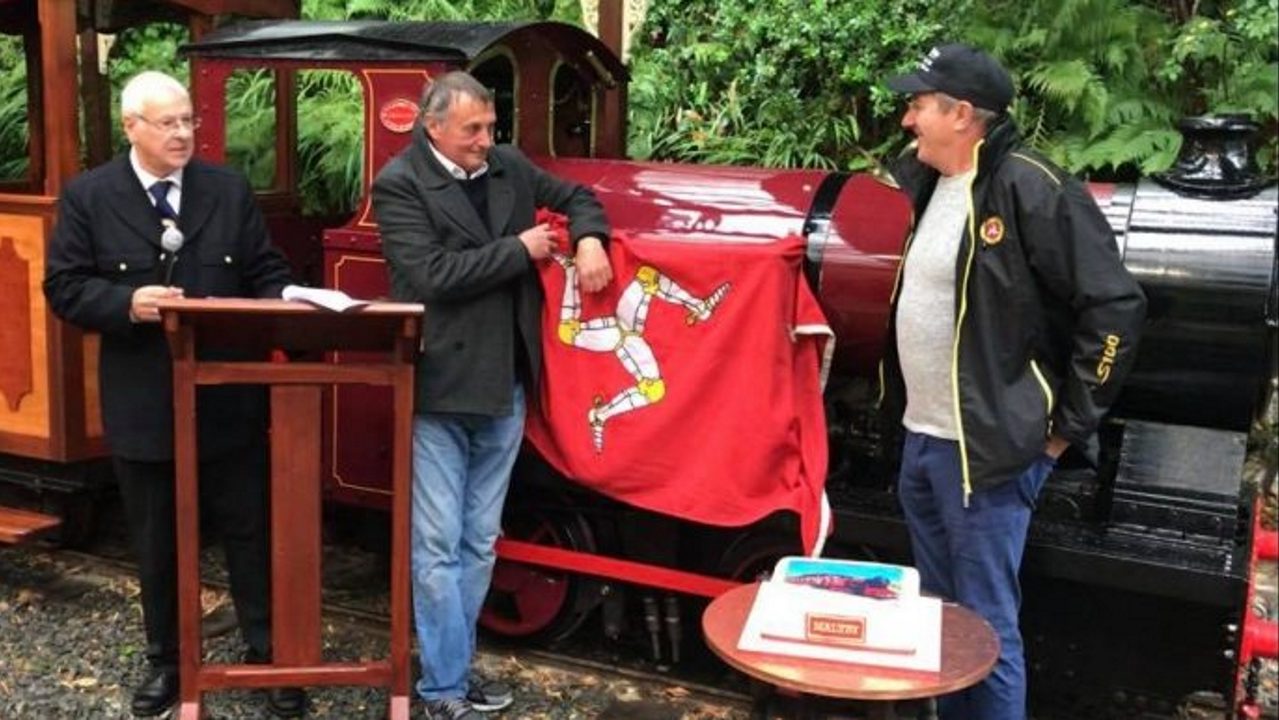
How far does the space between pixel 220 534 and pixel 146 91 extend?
134 cm

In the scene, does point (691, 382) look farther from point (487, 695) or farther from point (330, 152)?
point (330, 152)

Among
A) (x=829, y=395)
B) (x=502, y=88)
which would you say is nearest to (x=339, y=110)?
(x=502, y=88)

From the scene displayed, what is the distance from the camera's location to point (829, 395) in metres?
4.40

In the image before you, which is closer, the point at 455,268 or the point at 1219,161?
the point at 455,268

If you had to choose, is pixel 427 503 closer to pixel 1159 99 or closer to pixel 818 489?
pixel 818 489

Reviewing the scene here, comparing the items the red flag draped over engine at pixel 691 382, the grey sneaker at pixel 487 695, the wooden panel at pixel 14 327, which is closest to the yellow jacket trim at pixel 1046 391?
the red flag draped over engine at pixel 691 382

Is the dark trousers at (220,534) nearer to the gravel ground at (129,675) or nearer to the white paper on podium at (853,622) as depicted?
the gravel ground at (129,675)

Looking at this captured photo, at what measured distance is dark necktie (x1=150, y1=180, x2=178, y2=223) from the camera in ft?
12.4

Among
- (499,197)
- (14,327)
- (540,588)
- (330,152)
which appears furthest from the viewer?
A: (330,152)

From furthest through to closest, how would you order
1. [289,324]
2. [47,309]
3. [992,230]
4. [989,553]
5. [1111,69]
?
[1111,69], [47,309], [289,324], [989,553], [992,230]

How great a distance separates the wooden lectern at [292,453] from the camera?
332 centimetres

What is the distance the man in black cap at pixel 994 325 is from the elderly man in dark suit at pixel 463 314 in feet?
3.62

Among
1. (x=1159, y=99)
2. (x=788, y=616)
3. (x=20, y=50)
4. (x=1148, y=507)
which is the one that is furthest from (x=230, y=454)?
(x=1159, y=99)

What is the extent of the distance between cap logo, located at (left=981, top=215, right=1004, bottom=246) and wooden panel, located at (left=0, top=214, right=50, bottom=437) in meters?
3.64
